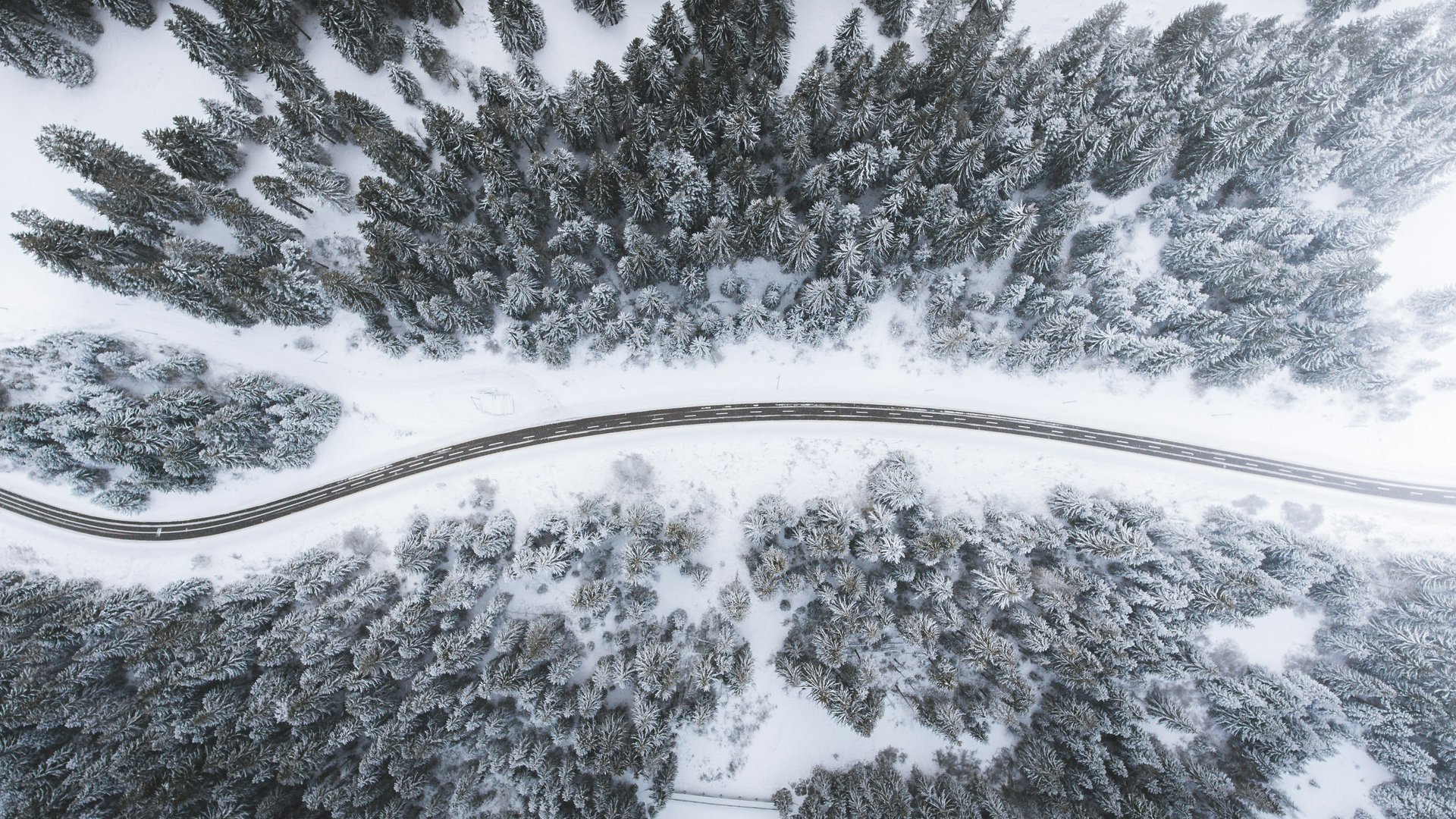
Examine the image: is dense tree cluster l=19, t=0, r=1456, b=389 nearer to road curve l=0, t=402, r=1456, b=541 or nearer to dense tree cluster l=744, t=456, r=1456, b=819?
road curve l=0, t=402, r=1456, b=541

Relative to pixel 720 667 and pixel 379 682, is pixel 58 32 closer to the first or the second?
pixel 379 682

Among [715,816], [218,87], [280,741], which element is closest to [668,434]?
[715,816]

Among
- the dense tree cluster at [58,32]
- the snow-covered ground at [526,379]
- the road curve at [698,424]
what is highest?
the dense tree cluster at [58,32]

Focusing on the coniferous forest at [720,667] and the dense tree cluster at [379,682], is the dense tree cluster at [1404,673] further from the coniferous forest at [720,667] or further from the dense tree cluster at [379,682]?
the dense tree cluster at [379,682]

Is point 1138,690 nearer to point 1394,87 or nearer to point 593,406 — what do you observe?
point 593,406

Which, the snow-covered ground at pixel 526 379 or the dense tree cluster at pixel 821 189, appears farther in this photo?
the snow-covered ground at pixel 526 379

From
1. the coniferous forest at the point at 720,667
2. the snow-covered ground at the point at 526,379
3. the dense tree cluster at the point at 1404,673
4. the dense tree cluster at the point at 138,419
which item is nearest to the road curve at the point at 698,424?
the snow-covered ground at the point at 526,379

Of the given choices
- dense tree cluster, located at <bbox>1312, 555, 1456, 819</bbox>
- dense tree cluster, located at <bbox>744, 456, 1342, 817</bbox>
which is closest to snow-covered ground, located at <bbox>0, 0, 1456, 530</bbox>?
dense tree cluster, located at <bbox>1312, 555, 1456, 819</bbox>
